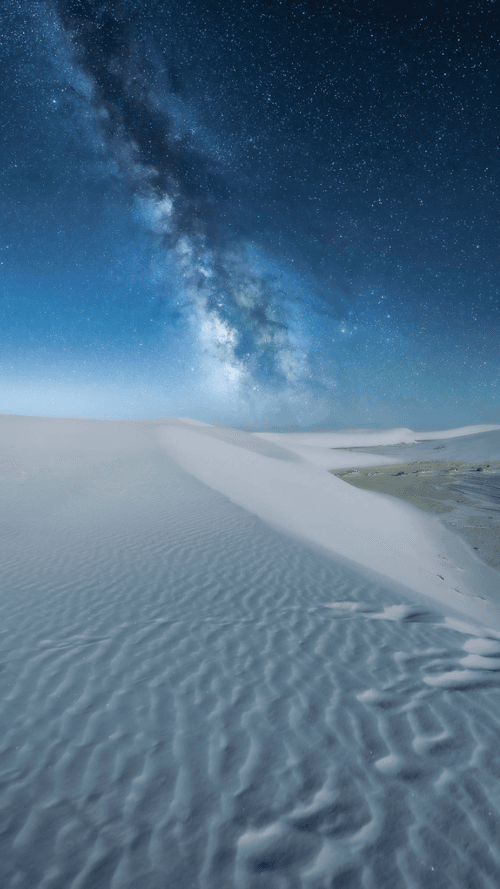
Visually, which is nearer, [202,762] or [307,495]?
[202,762]

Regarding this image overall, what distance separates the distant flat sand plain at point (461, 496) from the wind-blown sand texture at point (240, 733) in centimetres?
696

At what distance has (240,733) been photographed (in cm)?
256

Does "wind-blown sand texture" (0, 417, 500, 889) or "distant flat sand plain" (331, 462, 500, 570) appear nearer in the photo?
"wind-blown sand texture" (0, 417, 500, 889)

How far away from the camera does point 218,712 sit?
279cm

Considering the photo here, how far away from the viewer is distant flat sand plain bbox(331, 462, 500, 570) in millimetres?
11273

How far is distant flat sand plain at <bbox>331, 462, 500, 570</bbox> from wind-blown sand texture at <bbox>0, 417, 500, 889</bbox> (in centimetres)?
696

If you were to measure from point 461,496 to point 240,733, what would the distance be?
1883cm

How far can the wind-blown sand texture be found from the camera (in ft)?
5.78

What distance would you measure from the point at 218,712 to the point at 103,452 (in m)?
19.2

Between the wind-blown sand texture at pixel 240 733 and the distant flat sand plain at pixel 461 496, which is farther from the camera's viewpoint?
the distant flat sand plain at pixel 461 496

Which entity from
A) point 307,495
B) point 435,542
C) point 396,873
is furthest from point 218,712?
point 307,495

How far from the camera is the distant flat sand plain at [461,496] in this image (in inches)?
444

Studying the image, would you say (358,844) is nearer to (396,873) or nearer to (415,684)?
(396,873)

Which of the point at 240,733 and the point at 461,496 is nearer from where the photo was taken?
the point at 240,733
